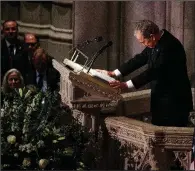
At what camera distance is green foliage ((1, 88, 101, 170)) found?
10.4 m

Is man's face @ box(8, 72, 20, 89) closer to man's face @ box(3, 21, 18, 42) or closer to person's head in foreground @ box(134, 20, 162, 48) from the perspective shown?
man's face @ box(3, 21, 18, 42)

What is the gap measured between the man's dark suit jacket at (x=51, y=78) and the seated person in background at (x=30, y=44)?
13 cm

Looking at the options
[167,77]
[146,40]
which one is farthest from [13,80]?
[167,77]

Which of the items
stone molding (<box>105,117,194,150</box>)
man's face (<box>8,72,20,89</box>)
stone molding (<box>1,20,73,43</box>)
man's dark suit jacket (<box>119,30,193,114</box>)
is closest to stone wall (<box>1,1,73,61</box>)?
stone molding (<box>1,20,73,43</box>)

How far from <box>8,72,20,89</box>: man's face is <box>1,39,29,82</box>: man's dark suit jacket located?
0.20ft

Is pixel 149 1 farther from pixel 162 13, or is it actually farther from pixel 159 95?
pixel 159 95

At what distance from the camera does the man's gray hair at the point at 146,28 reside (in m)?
10.3

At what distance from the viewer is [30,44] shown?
10.8 m

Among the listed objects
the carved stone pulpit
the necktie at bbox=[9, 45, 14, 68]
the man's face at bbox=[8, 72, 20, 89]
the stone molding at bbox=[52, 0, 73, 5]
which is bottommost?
the carved stone pulpit

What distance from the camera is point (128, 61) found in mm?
10742

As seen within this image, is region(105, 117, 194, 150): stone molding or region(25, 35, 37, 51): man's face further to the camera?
region(25, 35, 37, 51): man's face

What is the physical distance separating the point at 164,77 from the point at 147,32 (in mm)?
394

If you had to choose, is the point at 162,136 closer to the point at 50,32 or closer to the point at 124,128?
the point at 124,128

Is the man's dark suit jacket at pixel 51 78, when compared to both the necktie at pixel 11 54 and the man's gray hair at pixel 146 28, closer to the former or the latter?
the necktie at pixel 11 54
